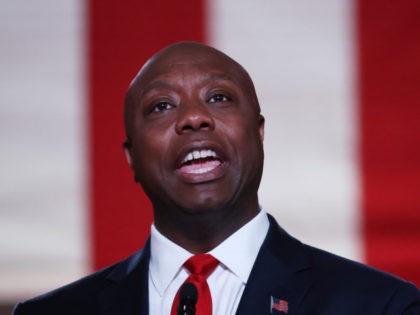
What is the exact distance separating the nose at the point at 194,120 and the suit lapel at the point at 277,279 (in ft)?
0.80

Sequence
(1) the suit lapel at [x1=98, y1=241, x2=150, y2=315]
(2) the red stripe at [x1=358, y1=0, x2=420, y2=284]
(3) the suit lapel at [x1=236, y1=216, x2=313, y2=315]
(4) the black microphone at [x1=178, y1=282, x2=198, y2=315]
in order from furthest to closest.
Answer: (2) the red stripe at [x1=358, y1=0, x2=420, y2=284], (1) the suit lapel at [x1=98, y1=241, x2=150, y2=315], (3) the suit lapel at [x1=236, y1=216, x2=313, y2=315], (4) the black microphone at [x1=178, y1=282, x2=198, y2=315]

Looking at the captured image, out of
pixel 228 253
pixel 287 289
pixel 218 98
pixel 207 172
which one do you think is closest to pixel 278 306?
pixel 287 289

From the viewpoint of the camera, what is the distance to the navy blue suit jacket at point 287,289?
136cm

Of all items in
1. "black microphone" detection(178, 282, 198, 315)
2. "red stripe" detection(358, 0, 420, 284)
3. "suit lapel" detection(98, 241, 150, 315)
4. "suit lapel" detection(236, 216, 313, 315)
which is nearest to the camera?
"black microphone" detection(178, 282, 198, 315)

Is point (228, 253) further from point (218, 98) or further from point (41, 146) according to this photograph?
point (41, 146)

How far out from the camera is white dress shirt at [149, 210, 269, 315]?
4.71ft

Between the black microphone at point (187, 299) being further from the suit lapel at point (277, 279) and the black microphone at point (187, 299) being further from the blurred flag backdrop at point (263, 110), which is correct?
→ the blurred flag backdrop at point (263, 110)

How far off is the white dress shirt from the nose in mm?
206

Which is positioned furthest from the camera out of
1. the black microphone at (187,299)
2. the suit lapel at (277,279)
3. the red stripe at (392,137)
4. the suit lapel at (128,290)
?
the red stripe at (392,137)

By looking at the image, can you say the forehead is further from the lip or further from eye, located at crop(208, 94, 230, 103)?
the lip

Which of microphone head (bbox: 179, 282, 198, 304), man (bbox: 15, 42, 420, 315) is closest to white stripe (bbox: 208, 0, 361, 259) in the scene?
man (bbox: 15, 42, 420, 315)

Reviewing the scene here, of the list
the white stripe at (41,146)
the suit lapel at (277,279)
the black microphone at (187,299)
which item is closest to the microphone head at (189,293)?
the black microphone at (187,299)

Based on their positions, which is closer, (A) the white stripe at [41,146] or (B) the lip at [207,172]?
(B) the lip at [207,172]

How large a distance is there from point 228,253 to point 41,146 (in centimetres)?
94
